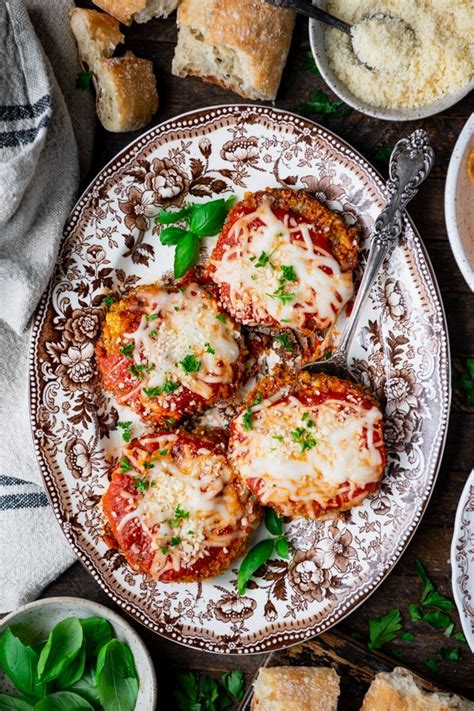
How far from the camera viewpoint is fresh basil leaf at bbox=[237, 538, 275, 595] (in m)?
3.10

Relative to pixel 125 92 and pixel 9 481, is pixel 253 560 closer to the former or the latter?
pixel 9 481

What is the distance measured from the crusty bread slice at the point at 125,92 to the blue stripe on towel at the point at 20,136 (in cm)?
27

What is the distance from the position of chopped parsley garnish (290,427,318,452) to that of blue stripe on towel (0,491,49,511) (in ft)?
3.92

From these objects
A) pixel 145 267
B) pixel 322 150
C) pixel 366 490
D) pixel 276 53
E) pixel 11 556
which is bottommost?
pixel 11 556

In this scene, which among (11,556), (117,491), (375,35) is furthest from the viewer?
(11,556)

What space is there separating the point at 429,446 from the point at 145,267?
1354 millimetres

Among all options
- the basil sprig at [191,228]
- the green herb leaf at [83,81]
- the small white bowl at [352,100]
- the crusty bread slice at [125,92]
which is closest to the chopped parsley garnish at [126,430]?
the basil sprig at [191,228]

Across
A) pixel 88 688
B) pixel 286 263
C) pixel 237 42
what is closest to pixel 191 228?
pixel 286 263

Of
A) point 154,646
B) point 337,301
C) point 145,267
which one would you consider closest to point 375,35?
point 337,301

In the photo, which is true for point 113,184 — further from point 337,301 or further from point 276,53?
point 337,301

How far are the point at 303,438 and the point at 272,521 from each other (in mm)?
463

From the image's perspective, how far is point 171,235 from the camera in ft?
10.2

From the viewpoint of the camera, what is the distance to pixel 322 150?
300cm

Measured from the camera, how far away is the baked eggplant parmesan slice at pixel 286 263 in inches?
113
